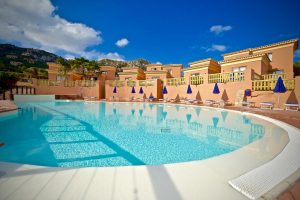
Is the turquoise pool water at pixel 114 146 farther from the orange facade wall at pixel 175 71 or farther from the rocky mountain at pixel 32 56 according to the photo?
the rocky mountain at pixel 32 56

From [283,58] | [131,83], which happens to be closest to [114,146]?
[131,83]

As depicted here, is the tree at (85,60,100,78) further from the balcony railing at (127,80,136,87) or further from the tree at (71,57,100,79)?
the balcony railing at (127,80,136,87)

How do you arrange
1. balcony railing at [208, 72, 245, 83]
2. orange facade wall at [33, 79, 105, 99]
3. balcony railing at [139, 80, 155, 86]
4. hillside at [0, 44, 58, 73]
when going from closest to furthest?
balcony railing at [208, 72, 245, 83], balcony railing at [139, 80, 155, 86], orange facade wall at [33, 79, 105, 99], hillside at [0, 44, 58, 73]

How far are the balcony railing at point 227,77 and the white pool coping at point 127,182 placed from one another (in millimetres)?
14472

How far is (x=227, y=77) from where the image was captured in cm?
1563

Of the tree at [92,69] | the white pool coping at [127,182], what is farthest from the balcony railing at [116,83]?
the white pool coping at [127,182]

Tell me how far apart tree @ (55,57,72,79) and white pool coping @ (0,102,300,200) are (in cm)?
3208

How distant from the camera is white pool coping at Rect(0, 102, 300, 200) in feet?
5.94

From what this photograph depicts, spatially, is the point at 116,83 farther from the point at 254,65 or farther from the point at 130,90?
the point at 254,65

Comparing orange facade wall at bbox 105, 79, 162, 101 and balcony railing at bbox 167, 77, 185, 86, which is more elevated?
balcony railing at bbox 167, 77, 185, 86

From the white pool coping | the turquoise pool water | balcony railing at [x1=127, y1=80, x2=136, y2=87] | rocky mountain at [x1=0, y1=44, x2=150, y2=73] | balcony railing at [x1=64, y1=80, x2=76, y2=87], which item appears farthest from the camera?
rocky mountain at [x1=0, y1=44, x2=150, y2=73]

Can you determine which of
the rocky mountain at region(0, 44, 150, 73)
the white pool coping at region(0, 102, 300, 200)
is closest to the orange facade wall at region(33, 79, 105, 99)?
the white pool coping at region(0, 102, 300, 200)

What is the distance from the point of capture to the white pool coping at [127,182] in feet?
5.94

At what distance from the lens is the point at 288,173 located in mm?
2350
